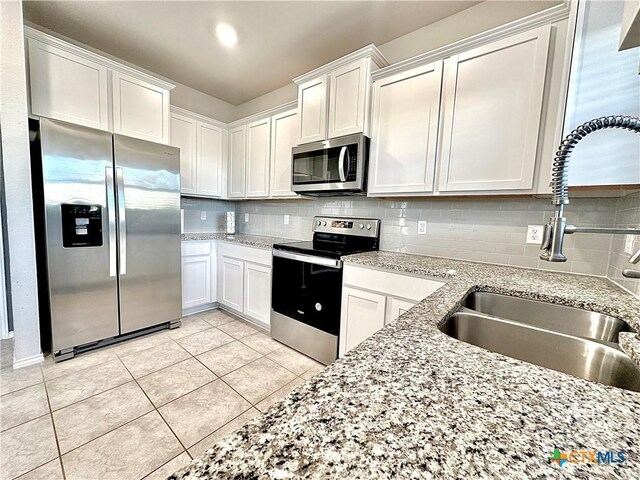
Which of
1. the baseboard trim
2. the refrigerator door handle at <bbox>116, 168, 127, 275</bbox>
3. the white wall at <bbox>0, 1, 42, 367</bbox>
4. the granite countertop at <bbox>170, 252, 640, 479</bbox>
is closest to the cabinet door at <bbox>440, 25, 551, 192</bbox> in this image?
the granite countertop at <bbox>170, 252, 640, 479</bbox>

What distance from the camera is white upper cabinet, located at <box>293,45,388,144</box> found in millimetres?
2076

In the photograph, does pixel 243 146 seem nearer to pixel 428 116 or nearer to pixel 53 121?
pixel 53 121

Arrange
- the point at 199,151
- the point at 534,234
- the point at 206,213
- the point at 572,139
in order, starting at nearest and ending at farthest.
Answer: the point at 572,139, the point at 534,234, the point at 199,151, the point at 206,213

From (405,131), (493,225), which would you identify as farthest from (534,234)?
(405,131)

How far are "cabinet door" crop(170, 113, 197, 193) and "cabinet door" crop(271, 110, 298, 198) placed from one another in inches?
39.3

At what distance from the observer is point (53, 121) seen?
1.93 metres

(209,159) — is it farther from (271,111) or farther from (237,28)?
(237,28)

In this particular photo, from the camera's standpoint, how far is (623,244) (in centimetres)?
131

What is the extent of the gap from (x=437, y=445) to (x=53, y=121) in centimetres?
285

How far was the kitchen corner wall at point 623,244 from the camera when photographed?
1170mm

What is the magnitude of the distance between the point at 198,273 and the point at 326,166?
1.92 m

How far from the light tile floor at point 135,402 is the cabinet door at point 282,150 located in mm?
1580

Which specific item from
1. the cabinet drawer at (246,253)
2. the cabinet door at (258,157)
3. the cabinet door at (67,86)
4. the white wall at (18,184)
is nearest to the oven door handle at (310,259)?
the cabinet drawer at (246,253)

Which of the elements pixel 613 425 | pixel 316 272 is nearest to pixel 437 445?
pixel 613 425
